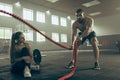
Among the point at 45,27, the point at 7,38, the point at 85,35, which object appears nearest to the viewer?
the point at 85,35

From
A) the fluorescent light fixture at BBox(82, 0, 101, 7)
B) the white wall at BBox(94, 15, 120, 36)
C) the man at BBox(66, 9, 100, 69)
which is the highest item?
the fluorescent light fixture at BBox(82, 0, 101, 7)

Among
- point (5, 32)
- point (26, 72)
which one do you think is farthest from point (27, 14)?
point (26, 72)

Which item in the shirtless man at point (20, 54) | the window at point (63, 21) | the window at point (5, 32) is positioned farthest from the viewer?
the window at point (63, 21)

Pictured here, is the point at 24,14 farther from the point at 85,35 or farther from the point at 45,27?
the point at 85,35

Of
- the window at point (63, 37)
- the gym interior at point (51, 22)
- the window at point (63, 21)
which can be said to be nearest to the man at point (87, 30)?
the gym interior at point (51, 22)

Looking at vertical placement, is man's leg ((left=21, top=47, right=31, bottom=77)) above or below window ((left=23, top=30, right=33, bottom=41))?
below

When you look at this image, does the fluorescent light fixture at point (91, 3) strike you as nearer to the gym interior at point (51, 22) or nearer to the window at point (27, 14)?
the gym interior at point (51, 22)

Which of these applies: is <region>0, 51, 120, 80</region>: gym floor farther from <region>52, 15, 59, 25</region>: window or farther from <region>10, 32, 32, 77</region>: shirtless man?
<region>52, 15, 59, 25</region>: window

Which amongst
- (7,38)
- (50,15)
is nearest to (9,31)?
(7,38)

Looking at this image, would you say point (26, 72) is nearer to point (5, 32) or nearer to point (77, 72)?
point (77, 72)

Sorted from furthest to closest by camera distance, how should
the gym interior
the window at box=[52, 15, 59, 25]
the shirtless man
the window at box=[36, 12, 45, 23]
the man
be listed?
1. the window at box=[52, 15, 59, 25]
2. the window at box=[36, 12, 45, 23]
3. the gym interior
4. the man
5. the shirtless man

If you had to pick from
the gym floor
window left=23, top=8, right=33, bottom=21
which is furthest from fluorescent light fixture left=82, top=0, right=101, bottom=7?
the gym floor

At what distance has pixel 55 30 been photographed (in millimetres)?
15648

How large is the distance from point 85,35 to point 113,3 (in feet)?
38.9
